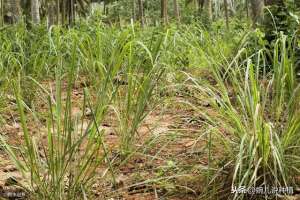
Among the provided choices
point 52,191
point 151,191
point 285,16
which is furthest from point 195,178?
point 285,16

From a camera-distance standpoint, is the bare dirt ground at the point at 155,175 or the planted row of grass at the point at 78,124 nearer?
the planted row of grass at the point at 78,124

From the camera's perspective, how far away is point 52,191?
5.42ft

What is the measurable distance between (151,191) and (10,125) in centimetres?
150

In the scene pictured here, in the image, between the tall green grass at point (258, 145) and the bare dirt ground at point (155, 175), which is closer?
the tall green grass at point (258, 145)

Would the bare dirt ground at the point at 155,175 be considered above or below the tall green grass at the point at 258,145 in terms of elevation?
below

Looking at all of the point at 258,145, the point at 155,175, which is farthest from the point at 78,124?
the point at 258,145

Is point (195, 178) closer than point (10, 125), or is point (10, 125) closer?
point (195, 178)

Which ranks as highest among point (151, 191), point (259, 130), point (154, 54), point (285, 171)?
point (154, 54)

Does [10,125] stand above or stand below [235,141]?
below

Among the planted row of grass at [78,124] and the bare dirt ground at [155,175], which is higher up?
the planted row of grass at [78,124]

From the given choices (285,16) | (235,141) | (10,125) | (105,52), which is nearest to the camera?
(235,141)

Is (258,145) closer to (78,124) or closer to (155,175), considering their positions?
(155,175)

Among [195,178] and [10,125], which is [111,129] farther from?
[195,178]

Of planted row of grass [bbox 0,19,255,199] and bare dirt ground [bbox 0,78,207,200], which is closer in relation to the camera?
planted row of grass [bbox 0,19,255,199]
